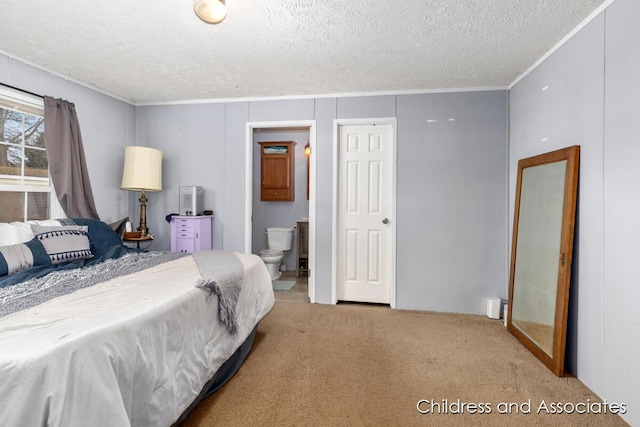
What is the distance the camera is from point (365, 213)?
357 centimetres

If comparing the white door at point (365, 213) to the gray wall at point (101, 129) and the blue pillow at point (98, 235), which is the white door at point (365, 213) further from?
the gray wall at point (101, 129)

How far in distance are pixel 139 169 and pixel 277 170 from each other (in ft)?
6.82

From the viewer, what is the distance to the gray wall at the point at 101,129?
2762 millimetres

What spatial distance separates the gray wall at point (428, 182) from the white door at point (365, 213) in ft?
0.53

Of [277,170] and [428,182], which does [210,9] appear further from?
[277,170]

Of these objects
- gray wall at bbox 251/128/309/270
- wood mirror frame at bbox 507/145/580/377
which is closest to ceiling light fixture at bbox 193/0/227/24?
wood mirror frame at bbox 507/145/580/377

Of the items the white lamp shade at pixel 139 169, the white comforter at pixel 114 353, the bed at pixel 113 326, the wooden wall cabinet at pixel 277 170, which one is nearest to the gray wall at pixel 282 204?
the wooden wall cabinet at pixel 277 170

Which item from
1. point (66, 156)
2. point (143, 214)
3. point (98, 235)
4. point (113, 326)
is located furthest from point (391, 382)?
point (66, 156)

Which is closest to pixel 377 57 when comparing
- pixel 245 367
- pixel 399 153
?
pixel 399 153

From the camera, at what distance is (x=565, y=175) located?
2.18 meters

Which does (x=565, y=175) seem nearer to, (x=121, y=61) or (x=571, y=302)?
(x=571, y=302)

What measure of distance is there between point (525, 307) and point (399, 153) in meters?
1.87

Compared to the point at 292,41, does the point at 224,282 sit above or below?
below

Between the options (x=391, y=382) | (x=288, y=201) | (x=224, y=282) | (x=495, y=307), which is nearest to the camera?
(x=224, y=282)
